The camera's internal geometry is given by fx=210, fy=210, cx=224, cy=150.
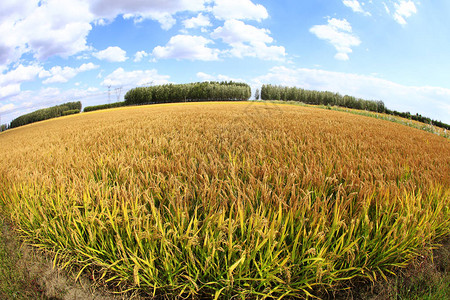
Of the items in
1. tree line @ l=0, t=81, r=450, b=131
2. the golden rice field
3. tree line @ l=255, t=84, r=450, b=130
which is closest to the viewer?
the golden rice field

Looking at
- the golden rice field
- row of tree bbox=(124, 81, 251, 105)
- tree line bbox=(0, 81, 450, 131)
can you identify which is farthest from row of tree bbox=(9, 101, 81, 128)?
the golden rice field

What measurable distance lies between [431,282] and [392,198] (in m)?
0.58

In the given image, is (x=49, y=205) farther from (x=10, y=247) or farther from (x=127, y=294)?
(x=127, y=294)

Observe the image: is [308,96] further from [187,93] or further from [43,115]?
[43,115]

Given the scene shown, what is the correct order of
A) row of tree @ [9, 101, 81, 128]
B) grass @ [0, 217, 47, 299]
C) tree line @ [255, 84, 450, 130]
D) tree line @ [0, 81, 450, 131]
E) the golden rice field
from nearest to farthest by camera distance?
the golden rice field, grass @ [0, 217, 47, 299], tree line @ [255, 84, 450, 130], tree line @ [0, 81, 450, 131], row of tree @ [9, 101, 81, 128]

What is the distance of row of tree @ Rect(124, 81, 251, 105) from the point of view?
254ft

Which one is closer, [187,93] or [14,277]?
[14,277]

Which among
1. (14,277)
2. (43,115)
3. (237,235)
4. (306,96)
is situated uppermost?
(306,96)

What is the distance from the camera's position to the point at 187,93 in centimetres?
7838

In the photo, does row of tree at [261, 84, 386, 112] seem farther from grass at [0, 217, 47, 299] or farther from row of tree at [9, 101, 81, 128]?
grass at [0, 217, 47, 299]

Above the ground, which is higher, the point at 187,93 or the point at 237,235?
the point at 187,93

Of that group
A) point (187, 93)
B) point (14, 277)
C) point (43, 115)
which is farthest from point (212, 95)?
point (14, 277)

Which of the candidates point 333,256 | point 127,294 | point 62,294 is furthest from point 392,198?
point 62,294

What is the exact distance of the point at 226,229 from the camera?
1.24m
